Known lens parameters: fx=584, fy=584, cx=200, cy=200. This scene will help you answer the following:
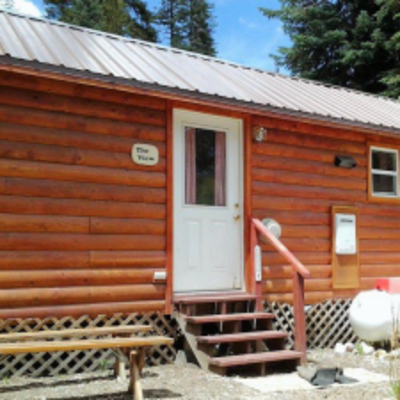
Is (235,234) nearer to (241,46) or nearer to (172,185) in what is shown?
(172,185)

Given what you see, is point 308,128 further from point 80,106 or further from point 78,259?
point 78,259

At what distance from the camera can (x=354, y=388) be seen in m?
5.58

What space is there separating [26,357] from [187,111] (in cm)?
322

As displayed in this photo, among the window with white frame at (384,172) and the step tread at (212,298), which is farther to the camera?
the window with white frame at (384,172)

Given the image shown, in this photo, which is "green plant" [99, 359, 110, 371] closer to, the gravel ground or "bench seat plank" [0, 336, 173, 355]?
the gravel ground

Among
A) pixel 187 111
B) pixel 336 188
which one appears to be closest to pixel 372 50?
pixel 336 188

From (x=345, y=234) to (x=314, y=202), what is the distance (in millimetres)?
702

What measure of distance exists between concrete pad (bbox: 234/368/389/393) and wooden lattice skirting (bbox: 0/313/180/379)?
110 centimetres

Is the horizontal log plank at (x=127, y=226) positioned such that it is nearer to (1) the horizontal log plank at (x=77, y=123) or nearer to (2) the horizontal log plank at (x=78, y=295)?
(2) the horizontal log plank at (x=78, y=295)

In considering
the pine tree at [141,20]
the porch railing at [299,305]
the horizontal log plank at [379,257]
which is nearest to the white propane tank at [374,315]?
the horizontal log plank at [379,257]

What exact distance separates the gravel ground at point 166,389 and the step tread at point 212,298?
2.41ft

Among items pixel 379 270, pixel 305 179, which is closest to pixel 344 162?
pixel 305 179

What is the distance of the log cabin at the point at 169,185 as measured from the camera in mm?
5715

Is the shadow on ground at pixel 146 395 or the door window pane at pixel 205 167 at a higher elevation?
the door window pane at pixel 205 167
